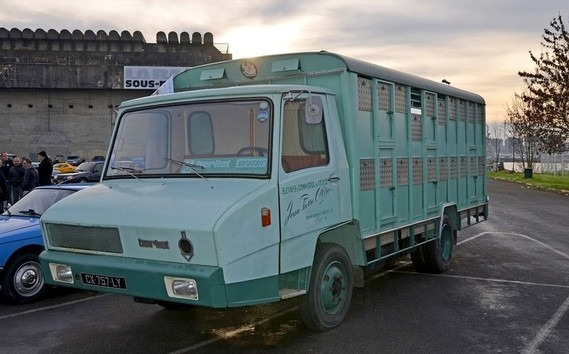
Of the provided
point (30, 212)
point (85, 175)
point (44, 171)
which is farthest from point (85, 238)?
point (85, 175)

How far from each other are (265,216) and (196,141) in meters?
1.15

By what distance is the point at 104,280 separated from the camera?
489cm

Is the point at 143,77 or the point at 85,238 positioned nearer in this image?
the point at 85,238

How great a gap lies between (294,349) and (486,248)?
7.18 metres

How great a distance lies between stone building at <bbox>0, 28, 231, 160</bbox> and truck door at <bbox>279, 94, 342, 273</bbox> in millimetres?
44166

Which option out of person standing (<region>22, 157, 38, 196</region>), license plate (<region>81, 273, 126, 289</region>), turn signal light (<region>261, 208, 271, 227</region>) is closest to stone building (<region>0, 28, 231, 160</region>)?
person standing (<region>22, 157, 38, 196</region>)

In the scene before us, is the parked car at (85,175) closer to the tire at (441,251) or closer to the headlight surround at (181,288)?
the tire at (441,251)

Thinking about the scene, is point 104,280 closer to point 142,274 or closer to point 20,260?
point 142,274

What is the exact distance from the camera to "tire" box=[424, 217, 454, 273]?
8.56 metres

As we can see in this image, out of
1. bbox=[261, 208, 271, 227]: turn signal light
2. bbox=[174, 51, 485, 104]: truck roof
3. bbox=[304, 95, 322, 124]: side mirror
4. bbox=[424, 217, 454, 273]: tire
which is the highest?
bbox=[174, 51, 485, 104]: truck roof

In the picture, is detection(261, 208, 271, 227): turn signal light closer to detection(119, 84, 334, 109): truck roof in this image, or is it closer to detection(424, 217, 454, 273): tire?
detection(119, 84, 334, 109): truck roof

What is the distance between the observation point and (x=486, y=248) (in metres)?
11.3

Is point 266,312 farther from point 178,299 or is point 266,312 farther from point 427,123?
point 427,123

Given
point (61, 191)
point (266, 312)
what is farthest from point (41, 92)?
point (266, 312)
